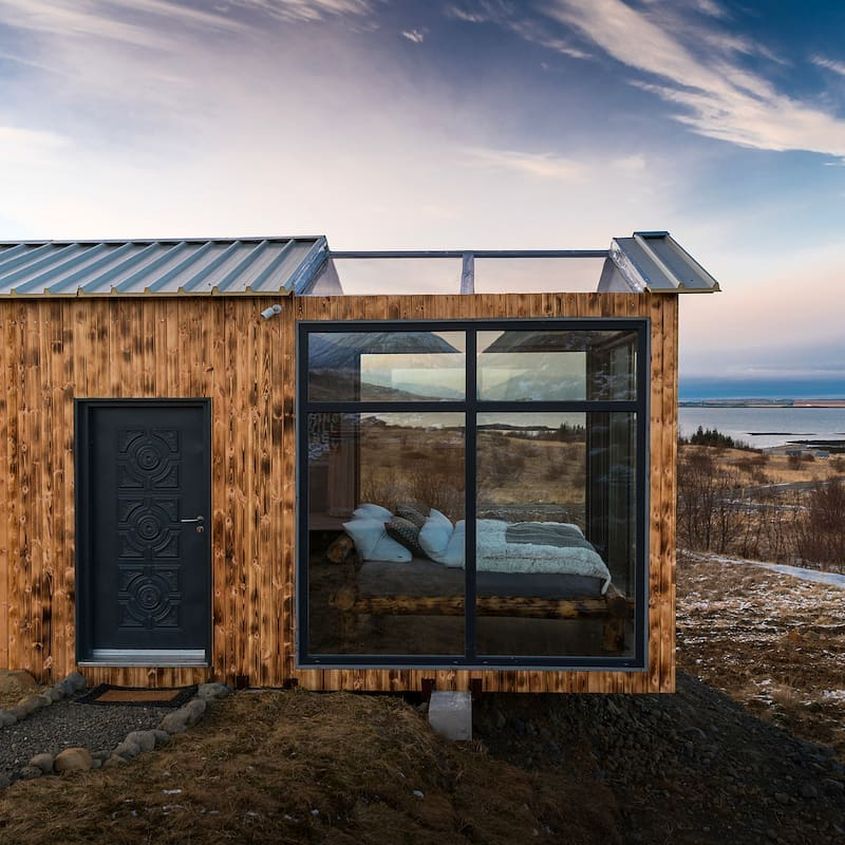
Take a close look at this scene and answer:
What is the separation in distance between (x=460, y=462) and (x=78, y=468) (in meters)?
2.69

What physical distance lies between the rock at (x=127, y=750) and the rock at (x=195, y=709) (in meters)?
0.39

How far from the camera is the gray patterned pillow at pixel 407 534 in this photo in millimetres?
4367

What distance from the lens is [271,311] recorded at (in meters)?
4.32

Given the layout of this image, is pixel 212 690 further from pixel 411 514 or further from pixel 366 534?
pixel 411 514

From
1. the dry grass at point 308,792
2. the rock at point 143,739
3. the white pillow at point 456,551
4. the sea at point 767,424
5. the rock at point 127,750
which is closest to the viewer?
the dry grass at point 308,792

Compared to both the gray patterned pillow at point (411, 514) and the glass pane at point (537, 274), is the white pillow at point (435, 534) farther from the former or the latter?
the glass pane at point (537, 274)

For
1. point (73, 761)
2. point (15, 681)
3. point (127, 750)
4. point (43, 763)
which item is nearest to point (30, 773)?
point (43, 763)

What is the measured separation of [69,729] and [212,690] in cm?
85

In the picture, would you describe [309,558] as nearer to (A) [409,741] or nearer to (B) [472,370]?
(A) [409,741]

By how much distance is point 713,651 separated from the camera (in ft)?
26.0

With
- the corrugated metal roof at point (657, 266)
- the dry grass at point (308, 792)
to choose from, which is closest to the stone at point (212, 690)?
the dry grass at point (308, 792)

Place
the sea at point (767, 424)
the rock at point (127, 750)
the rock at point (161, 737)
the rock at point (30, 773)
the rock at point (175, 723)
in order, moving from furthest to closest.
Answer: the sea at point (767, 424) → the rock at point (175, 723) → the rock at point (161, 737) → the rock at point (127, 750) → the rock at point (30, 773)

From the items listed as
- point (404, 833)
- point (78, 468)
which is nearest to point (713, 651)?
point (404, 833)

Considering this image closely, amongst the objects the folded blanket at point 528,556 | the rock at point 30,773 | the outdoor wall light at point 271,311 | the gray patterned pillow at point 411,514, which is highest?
the outdoor wall light at point 271,311
